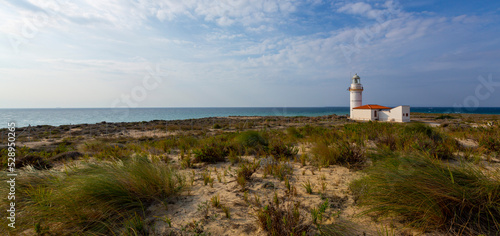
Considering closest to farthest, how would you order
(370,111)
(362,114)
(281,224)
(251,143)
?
(281,224), (251,143), (370,111), (362,114)

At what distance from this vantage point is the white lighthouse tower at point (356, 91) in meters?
29.9

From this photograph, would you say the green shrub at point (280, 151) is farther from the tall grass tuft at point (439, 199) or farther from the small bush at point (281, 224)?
the small bush at point (281, 224)

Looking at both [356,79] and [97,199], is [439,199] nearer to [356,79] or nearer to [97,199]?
[97,199]

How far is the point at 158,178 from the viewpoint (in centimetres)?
350

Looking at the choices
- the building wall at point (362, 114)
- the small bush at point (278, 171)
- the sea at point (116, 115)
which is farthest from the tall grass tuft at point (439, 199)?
the building wall at point (362, 114)

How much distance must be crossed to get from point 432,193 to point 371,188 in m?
0.66

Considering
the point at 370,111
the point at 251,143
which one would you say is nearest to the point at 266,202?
the point at 251,143

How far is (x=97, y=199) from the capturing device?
285 cm

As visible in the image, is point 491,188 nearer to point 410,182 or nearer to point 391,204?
point 410,182

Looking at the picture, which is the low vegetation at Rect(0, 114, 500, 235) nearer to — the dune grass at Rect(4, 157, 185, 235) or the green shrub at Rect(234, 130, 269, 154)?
the dune grass at Rect(4, 157, 185, 235)

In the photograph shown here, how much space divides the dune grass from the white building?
29014 millimetres

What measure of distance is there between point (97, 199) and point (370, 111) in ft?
99.3

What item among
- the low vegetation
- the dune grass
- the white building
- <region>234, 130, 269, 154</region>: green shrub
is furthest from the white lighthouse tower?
the dune grass

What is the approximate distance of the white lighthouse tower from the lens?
29.9 m
